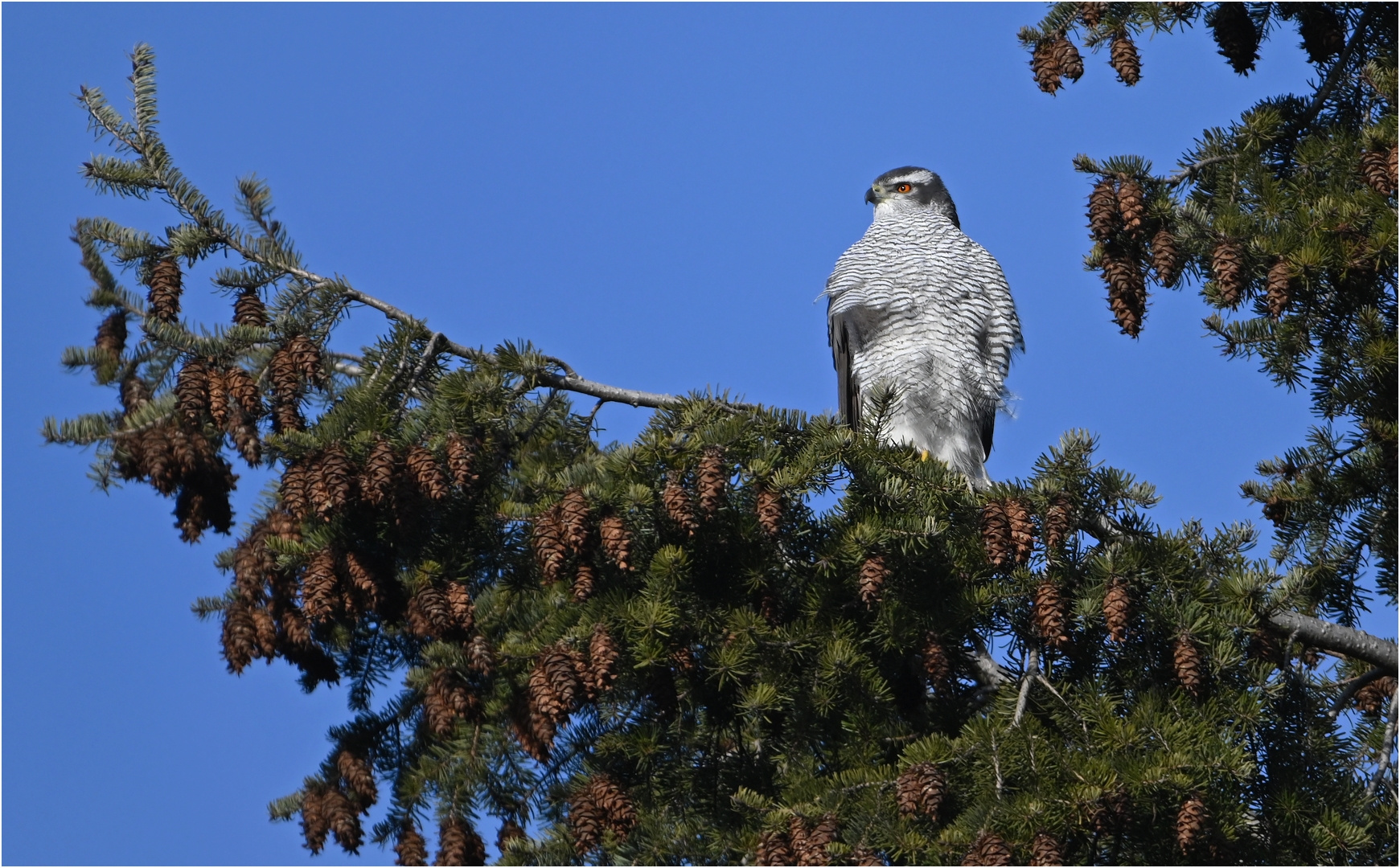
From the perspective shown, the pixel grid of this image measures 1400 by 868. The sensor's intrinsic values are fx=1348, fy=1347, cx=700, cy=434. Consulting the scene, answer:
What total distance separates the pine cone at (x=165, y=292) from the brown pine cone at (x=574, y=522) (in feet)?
4.90

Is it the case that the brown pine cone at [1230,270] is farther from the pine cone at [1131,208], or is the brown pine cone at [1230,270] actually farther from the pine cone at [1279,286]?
the pine cone at [1131,208]

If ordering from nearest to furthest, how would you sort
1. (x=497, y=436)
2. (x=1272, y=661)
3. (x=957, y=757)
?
(x=957, y=757)
(x=1272, y=661)
(x=497, y=436)

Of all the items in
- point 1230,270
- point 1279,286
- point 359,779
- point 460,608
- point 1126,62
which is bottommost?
point 359,779

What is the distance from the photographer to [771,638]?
3.65m

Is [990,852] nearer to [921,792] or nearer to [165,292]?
[921,792]

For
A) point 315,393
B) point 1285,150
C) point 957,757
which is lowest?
point 957,757

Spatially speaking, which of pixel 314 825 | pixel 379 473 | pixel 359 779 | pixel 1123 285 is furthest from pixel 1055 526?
pixel 314 825

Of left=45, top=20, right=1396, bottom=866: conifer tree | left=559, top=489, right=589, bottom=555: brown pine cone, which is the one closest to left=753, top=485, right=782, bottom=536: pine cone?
left=45, top=20, right=1396, bottom=866: conifer tree

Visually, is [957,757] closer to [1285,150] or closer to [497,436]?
[497,436]

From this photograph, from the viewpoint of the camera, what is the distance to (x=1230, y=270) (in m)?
3.89

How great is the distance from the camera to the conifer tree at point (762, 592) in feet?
10.7

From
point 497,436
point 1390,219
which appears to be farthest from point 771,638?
point 1390,219

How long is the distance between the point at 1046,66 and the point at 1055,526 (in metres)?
1.80

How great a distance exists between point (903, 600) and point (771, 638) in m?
0.40
